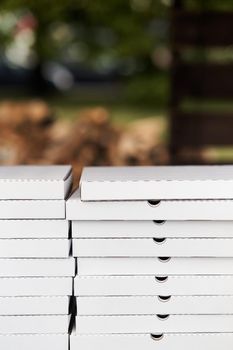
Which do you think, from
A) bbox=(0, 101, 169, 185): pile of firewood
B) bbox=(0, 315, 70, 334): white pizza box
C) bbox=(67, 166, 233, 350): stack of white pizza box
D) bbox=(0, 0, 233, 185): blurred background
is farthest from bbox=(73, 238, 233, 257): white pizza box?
bbox=(0, 0, 233, 185): blurred background

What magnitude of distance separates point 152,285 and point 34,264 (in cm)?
39

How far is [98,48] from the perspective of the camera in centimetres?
1386

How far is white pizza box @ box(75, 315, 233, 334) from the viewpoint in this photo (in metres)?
2.13

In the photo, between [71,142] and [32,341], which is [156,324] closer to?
[32,341]

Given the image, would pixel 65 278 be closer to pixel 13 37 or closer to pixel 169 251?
pixel 169 251

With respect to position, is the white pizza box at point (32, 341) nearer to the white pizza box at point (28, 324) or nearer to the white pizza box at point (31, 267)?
the white pizza box at point (28, 324)

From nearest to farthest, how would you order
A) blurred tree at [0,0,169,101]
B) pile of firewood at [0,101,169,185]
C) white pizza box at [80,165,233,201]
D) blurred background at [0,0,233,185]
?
white pizza box at [80,165,233,201]
blurred background at [0,0,233,185]
pile of firewood at [0,101,169,185]
blurred tree at [0,0,169,101]

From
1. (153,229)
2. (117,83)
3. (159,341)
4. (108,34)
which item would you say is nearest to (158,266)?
(153,229)

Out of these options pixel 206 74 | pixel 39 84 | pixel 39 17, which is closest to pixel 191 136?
pixel 206 74

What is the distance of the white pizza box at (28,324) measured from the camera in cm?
213

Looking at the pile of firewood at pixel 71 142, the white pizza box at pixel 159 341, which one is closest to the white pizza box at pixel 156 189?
the white pizza box at pixel 159 341

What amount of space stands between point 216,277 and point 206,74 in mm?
3624

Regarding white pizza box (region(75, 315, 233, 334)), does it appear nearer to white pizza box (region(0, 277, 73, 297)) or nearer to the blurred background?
white pizza box (region(0, 277, 73, 297))

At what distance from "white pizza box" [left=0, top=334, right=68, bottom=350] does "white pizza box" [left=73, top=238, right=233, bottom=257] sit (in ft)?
0.95
